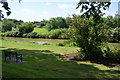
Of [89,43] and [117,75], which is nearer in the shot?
[117,75]

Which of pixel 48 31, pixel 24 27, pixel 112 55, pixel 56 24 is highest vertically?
pixel 56 24

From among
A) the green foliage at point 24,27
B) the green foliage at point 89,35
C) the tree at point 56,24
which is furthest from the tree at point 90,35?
the tree at point 56,24

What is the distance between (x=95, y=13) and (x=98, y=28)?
666 cm

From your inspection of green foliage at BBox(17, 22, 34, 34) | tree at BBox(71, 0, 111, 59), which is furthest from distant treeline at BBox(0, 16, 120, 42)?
tree at BBox(71, 0, 111, 59)

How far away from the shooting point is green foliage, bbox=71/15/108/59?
46.4 ft

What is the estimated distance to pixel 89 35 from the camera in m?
14.3

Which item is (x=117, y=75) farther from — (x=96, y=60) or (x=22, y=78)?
(x=22, y=78)

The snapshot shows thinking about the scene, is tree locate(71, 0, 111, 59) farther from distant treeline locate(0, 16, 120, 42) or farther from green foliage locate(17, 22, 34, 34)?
green foliage locate(17, 22, 34, 34)

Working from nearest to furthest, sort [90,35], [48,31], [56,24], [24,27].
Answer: [90,35] < [24,27] < [48,31] < [56,24]

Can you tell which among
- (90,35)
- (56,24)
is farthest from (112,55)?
(56,24)

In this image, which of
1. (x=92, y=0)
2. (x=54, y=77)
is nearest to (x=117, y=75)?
(x=54, y=77)

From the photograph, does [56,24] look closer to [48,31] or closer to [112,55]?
[48,31]

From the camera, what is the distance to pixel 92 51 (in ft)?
48.1

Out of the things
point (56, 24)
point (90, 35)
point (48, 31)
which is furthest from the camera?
point (56, 24)
